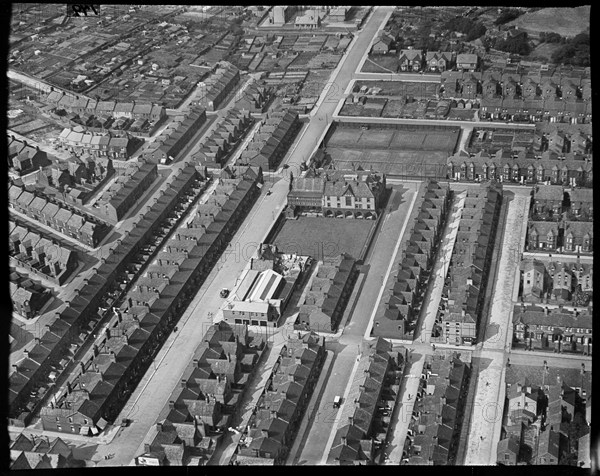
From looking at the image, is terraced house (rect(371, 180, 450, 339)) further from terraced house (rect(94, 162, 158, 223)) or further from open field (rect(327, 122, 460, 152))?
terraced house (rect(94, 162, 158, 223))

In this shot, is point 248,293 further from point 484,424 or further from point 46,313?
point 484,424

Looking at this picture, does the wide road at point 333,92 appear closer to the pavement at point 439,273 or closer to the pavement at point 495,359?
the pavement at point 439,273

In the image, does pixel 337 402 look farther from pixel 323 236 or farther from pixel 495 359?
pixel 323 236

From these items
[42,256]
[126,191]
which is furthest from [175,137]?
[42,256]

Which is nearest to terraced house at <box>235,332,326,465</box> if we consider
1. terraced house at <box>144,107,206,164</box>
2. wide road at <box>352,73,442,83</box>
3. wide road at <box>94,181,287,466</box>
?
wide road at <box>94,181,287,466</box>

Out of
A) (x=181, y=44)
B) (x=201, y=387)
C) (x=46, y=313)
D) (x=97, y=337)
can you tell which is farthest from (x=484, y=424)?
(x=181, y=44)
